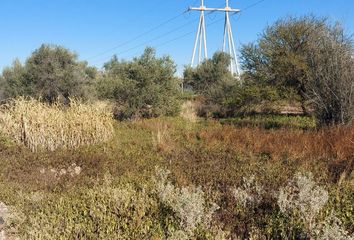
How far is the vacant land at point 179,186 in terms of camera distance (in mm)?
4645

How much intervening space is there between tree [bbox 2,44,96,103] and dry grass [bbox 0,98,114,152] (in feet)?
34.7

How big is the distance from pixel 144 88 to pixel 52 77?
653 centimetres

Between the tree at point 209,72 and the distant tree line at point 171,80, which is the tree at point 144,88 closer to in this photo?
the distant tree line at point 171,80

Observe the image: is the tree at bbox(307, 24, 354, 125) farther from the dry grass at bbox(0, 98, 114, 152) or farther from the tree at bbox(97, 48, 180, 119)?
the tree at bbox(97, 48, 180, 119)

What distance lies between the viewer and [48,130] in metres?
11.9

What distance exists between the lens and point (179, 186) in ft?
21.4

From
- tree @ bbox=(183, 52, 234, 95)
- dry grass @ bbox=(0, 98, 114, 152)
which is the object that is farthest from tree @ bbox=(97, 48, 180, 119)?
tree @ bbox=(183, 52, 234, 95)

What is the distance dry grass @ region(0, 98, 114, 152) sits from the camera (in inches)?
468

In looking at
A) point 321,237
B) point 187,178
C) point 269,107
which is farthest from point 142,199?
point 269,107

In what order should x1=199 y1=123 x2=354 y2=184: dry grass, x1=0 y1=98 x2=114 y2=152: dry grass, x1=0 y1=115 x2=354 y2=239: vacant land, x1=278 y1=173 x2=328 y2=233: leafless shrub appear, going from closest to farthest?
x1=278 y1=173 x2=328 y2=233: leafless shrub → x1=0 y1=115 x2=354 y2=239: vacant land → x1=199 y1=123 x2=354 y2=184: dry grass → x1=0 y1=98 x2=114 y2=152: dry grass

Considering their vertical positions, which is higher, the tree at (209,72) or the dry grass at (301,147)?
the tree at (209,72)

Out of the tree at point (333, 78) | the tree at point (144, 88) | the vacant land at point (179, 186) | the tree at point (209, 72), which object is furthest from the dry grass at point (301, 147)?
the tree at point (209, 72)

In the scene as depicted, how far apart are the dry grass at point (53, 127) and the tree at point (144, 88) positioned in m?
8.09

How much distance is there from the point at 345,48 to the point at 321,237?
10829mm
